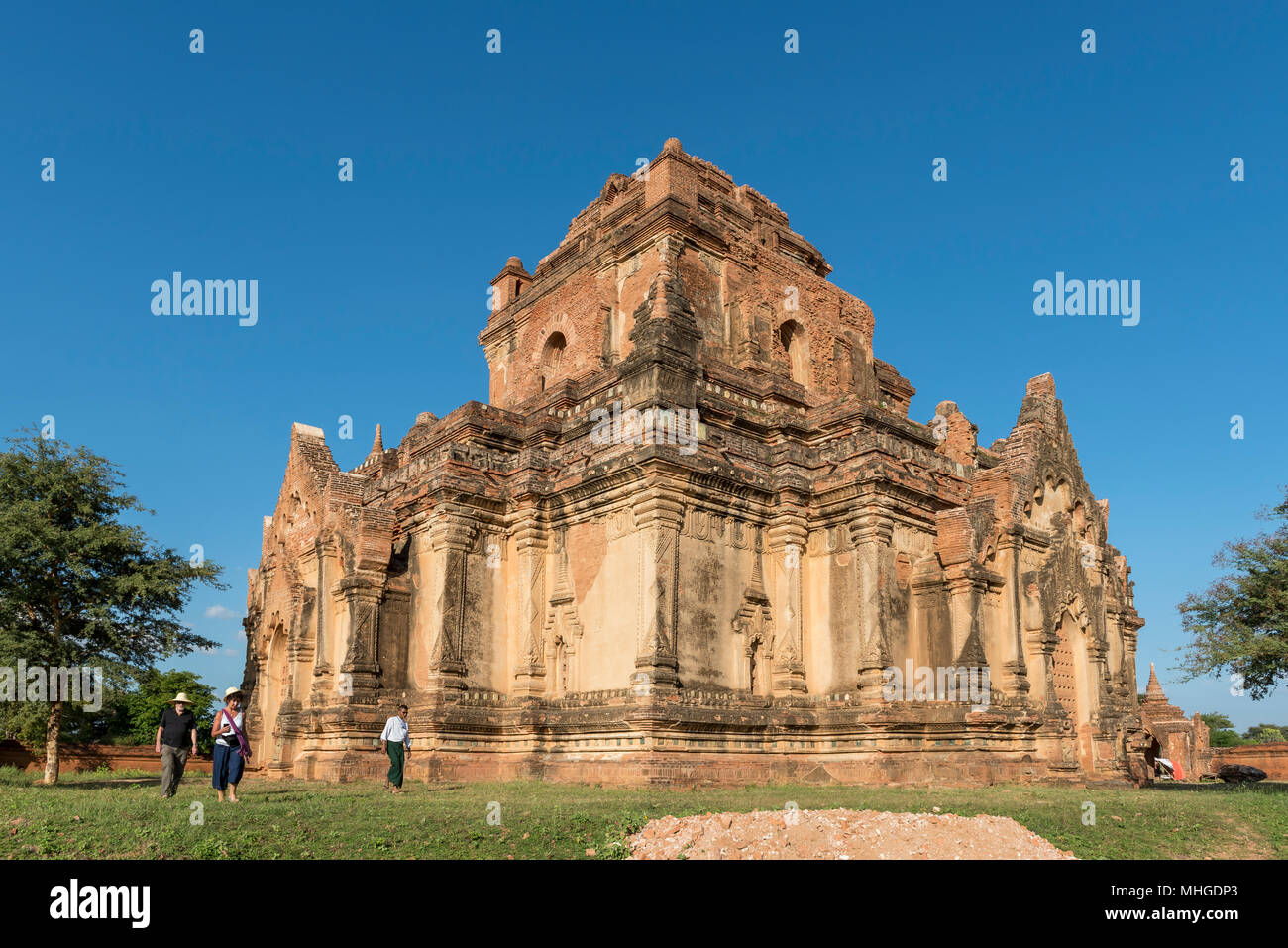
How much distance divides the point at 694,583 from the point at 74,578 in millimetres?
13442

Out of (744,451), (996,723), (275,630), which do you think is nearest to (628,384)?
(744,451)

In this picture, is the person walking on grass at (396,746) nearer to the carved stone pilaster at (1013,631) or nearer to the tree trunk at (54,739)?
the tree trunk at (54,739)

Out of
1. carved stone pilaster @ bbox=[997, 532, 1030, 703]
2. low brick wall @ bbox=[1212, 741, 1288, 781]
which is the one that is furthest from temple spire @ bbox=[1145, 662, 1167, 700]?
carved stone pilaster @ bbox=[997, 532, 1030, 703]

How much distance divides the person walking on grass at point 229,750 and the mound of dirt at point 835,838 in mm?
6179

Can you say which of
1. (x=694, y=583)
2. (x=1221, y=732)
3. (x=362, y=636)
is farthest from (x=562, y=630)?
(x=1221, y=732)

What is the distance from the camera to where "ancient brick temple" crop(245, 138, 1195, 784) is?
58.0ft

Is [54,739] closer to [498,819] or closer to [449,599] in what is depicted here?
[449,599]

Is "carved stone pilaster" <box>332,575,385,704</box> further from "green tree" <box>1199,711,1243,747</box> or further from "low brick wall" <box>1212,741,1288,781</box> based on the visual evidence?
"green tree" <box>1199,711,1243,747</box>

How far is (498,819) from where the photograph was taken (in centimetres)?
1064

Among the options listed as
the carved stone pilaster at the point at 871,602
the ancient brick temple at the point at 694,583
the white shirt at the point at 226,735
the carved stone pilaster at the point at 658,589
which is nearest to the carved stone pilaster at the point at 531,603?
the ancient brick temple at the point at 694,583

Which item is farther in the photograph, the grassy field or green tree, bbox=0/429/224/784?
green tree, bbox=0/429/224/784

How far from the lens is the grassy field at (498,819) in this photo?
9.05 metres

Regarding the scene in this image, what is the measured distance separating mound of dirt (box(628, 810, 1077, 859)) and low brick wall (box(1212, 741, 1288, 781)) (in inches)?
1358
